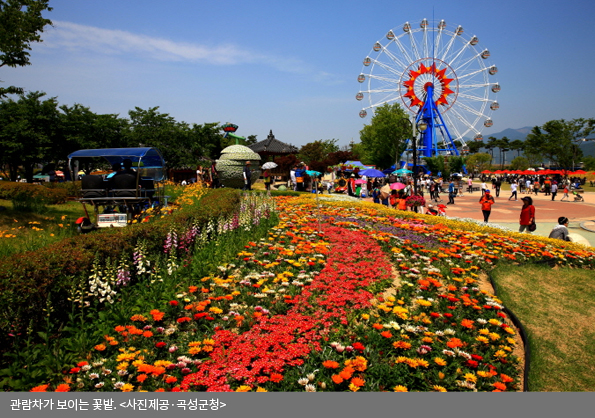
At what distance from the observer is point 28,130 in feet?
102

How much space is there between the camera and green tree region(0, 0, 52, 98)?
10609mm

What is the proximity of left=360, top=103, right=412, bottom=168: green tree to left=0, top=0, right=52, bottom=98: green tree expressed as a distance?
157 feet

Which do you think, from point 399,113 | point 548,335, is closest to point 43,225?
point 548,335

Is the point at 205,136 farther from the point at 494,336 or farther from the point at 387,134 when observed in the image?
the point at 494,336

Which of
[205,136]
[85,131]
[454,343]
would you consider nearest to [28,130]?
[85,131]

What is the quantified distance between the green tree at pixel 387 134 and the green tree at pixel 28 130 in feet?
135

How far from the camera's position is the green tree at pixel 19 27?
1061cm

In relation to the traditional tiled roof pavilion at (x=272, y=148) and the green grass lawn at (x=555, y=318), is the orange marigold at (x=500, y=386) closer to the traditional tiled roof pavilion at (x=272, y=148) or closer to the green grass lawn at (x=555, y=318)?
the green grass lawn at (x=555, y=318)

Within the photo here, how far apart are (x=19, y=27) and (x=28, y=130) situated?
24.6m

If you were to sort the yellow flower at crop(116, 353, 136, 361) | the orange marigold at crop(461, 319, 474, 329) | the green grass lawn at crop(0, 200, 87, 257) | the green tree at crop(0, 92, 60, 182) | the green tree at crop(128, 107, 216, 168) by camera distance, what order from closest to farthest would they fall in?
the yellow flower at crop(116, 353, 136, 361), the orange marigold at crop(461, 319, 474, 329), the green grass lawn at crop(0, 200, 87, 257), the green tree at crop(0, 92, 60, 182), the green tree at crop(128, 107, 216, 168)

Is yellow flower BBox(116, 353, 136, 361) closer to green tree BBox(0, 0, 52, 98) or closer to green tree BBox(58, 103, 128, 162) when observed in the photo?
green tree BBox(0, 0, 52, 98)

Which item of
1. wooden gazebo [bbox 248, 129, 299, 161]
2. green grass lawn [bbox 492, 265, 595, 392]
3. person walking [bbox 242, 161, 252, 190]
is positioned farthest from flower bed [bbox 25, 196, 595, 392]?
wooden gazebo [bbox 248, 129, 299, 161]

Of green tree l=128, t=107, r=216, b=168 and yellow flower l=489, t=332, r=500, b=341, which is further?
green tree l=128, t=107, r=216, b=168

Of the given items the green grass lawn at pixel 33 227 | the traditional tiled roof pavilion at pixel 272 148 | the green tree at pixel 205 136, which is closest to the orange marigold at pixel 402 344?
the green grass lawn at pixel 33 227
